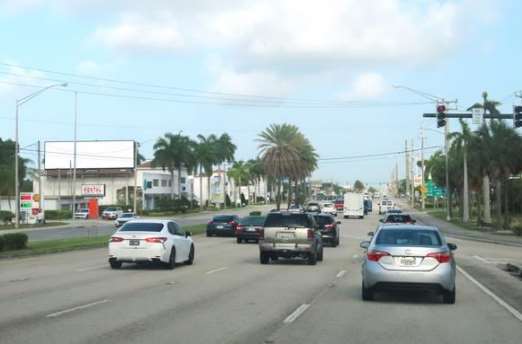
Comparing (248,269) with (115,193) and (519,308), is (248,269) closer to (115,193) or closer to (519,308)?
(519,308)

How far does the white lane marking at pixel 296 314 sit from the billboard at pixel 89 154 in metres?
115

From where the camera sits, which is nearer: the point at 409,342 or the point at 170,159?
the point at 409,342

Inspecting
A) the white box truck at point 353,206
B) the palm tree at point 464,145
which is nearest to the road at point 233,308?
the palm tree at point 464,145

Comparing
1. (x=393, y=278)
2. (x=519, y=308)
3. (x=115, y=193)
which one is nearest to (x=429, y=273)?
(x=393, y=278)

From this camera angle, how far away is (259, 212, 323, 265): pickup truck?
2583 centimetres

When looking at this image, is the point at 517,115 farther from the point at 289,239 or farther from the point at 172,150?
the point at 172,150

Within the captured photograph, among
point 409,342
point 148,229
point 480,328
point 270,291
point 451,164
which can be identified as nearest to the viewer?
point 409,342

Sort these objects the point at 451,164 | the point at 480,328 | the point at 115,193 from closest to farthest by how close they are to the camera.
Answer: the point at 480,328 → the point at 451,164 → the point at 115,193

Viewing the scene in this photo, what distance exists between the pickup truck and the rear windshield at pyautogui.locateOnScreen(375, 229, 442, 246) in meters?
10.1

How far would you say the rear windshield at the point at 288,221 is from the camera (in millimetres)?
26141

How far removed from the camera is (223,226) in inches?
1937

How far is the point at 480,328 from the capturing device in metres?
12.1

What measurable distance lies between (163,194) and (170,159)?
1725cm

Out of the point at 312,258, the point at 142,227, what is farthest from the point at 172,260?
the point at 312,258
